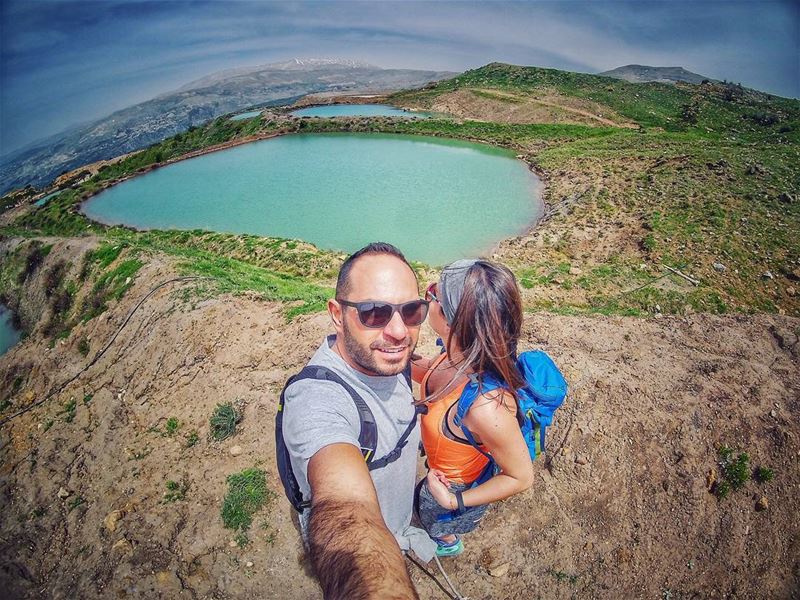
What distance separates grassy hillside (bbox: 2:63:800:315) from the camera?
463 inches

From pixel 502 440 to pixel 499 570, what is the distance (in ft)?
12.0

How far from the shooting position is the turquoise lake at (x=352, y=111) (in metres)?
54.2

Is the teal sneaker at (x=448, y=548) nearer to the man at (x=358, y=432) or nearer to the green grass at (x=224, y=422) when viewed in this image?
the man at (x=358, y=432)

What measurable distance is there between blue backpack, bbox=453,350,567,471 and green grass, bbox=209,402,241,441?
5.69 meters

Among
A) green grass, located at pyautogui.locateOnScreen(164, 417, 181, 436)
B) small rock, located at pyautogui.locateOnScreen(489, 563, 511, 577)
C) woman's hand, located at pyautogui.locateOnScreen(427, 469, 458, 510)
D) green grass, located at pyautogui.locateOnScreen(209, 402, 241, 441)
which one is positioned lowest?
green grass, located at pyautogui.locateOnScreen(164, 417, 181, 436)

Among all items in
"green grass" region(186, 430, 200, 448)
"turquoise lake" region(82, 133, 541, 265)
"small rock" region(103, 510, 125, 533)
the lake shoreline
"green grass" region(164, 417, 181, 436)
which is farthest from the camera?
"turquoise lake" region(82, 133, 541, 265)

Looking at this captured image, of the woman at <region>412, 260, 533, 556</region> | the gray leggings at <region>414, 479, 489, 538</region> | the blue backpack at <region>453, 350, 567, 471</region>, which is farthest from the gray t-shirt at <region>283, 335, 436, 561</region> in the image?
the gray leggings at <region>414, 479, 489, 538</region>

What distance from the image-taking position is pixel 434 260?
15930 mm

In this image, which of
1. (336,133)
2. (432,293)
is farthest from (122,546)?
(336,133)

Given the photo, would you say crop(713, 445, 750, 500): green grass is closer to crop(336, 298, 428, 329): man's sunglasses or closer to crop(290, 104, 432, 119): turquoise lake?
crop(336, 298, 428, 329): man's sunglasses

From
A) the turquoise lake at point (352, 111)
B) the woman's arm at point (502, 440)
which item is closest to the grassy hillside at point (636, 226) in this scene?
the woman's arm at point (502, 440)

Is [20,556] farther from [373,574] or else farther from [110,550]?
[373,574]

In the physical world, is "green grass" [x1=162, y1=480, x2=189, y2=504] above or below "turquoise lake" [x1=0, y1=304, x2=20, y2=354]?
above

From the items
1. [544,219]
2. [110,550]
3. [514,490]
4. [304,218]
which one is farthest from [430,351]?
[304,218]
